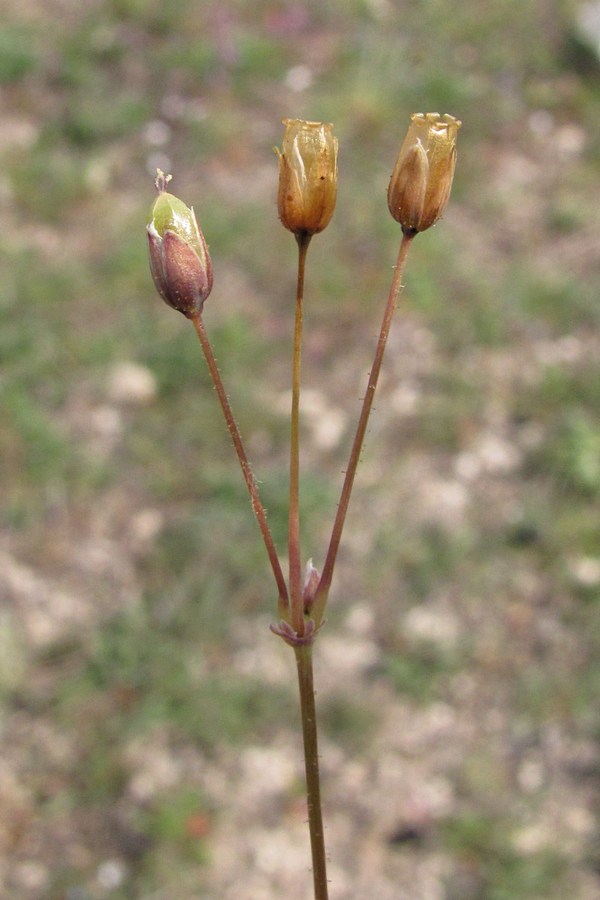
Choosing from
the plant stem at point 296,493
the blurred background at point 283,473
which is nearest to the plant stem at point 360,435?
the plant stem at point 296,493

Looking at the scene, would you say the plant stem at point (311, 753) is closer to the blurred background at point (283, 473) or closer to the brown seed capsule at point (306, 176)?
the brown seed capsule at point (306, 176)

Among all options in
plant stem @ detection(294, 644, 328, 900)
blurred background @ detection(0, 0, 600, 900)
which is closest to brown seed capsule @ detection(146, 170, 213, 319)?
plant stem @ detection(294, 644, 328, 900)

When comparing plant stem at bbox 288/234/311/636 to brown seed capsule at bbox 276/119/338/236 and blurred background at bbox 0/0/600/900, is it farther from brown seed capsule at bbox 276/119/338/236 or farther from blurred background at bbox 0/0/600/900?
blurred background at bbox 0/0/600/900

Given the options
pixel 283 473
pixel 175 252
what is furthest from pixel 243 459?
pixel 283 473

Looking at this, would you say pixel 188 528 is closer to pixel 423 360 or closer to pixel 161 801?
pixel 161 801

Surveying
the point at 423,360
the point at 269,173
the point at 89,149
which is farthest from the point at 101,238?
the point at 423,360
